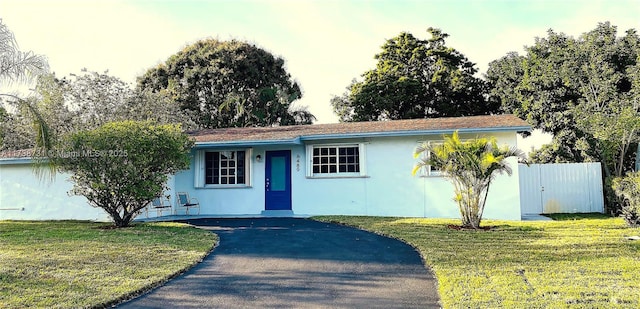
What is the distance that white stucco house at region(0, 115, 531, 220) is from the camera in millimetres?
13539

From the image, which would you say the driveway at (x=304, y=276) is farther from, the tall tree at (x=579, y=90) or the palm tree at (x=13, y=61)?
the tall tree at (x=579, y=90)

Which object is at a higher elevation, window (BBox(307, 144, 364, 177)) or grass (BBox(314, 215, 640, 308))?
window (BBox(307, 144, 364, 177))

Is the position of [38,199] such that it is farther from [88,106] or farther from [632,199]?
[632,199]

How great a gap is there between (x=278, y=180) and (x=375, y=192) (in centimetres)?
319

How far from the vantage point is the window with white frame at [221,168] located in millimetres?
14875

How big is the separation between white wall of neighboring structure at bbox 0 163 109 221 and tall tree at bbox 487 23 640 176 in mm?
16520

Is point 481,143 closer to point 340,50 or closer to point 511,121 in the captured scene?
point 511,121

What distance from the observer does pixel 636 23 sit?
1772 centimetres

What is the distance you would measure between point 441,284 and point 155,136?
26.2 ft

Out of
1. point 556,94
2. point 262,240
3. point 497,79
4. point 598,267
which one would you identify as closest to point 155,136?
point 262,240

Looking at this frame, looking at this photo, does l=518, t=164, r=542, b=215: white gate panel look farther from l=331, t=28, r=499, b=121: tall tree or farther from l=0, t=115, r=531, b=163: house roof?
l=331, t=28, r=499, b=121: tall tree

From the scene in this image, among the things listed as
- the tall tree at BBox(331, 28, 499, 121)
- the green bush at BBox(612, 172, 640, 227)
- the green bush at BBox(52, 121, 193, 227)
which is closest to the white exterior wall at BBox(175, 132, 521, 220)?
the green bush at BBox(612, 172, 640, 227)

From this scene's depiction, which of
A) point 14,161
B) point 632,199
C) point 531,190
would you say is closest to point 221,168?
point 14,161

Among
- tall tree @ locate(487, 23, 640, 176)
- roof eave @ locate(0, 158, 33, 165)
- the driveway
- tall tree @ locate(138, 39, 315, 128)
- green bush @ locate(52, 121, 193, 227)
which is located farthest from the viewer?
tall tree @ locate(138, 39, 315, 128)
